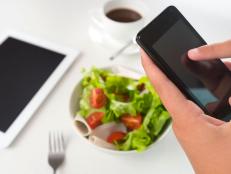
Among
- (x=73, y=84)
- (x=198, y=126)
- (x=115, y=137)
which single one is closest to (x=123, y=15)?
(x=73, y=84)

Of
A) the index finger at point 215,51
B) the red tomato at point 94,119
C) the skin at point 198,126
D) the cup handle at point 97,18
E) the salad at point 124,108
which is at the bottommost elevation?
the red tomato at point 94,119

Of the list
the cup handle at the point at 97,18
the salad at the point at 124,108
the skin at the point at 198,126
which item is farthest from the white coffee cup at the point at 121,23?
the skin at the point at 198,126

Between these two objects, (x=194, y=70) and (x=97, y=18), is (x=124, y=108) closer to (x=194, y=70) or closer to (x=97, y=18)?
(x=194, y=70)

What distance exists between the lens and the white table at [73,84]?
2.06 ft

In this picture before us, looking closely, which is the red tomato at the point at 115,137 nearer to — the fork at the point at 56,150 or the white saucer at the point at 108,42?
the fork at the point at 56,150

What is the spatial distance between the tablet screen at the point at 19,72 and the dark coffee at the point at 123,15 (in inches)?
5.3

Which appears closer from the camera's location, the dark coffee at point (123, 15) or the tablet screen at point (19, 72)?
the tablet screen at point (19, 72)

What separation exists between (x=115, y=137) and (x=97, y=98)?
0.08 meters

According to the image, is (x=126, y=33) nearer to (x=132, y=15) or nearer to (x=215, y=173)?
(x=132, y=15)

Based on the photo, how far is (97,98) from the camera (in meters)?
0.67

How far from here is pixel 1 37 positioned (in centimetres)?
83

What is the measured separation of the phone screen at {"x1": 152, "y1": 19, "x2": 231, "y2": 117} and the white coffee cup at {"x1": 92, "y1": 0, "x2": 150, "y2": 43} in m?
0.19

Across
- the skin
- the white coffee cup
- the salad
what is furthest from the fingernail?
the white coffee cup

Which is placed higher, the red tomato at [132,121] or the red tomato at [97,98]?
the red tomato at [97,98]
